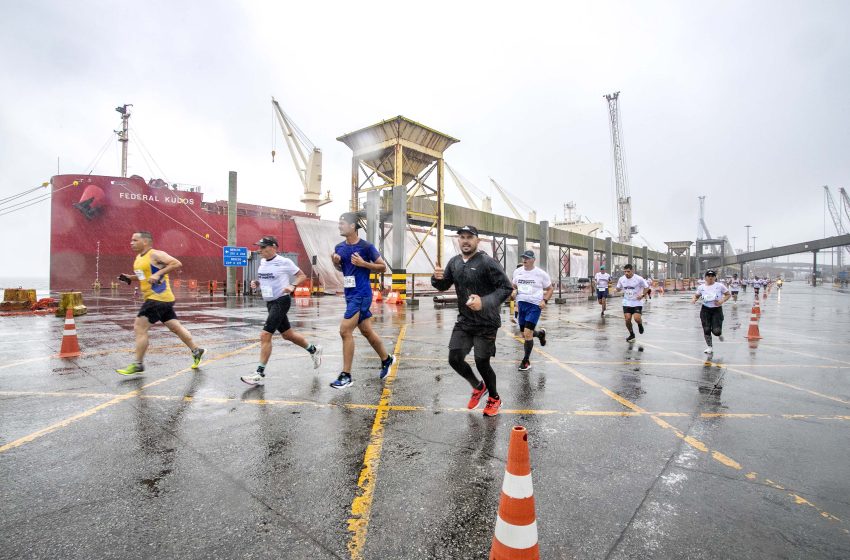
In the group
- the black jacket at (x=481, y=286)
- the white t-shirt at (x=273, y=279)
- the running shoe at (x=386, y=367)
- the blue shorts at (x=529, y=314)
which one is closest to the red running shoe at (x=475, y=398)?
the black jacket at (x=481, y=286)

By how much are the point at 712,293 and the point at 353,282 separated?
7.03 metres

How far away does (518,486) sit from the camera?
1716 millimetres

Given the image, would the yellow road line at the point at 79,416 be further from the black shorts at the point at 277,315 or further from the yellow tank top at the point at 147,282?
the black shorts at the point at 277,315

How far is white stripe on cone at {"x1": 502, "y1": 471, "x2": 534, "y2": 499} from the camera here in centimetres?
170

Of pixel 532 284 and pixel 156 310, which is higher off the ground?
pixel 532 284

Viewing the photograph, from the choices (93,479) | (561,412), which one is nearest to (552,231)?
(561,412)

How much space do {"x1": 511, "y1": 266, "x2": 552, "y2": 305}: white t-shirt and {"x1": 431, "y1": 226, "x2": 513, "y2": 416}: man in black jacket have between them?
2.74 m

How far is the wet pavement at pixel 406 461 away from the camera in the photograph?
2.14 metres

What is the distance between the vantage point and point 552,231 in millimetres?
34719

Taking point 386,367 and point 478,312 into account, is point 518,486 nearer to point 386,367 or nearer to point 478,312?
point 478,312

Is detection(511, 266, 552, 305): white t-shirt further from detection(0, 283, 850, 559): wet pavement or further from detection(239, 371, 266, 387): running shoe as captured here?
detection(239, 371, 266, 387): running shoe

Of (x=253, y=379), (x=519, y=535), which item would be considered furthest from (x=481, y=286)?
(x=253, y=379)

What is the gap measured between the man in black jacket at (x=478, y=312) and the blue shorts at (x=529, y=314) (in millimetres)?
2737

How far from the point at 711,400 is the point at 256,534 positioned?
4937 mm
